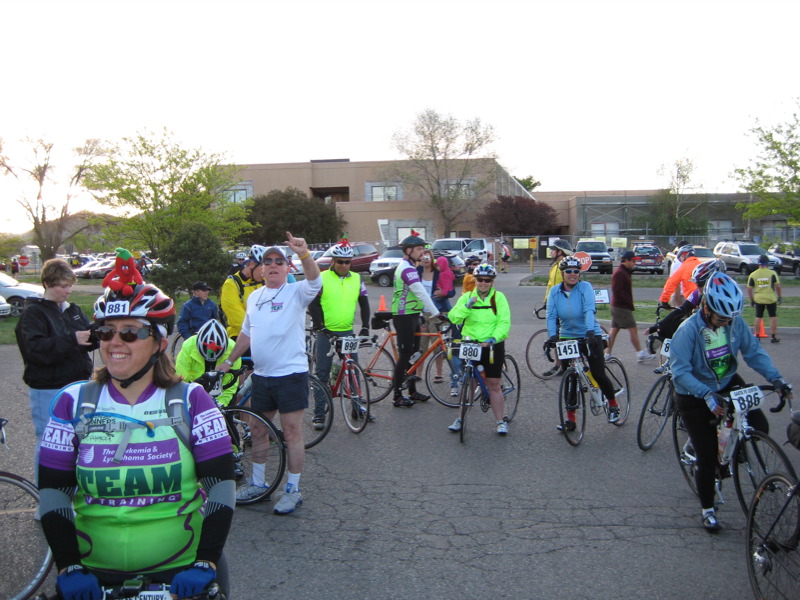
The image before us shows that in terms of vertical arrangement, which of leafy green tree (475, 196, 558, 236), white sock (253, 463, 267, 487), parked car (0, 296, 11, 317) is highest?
leafy green tree (475, 196, 558, 236)

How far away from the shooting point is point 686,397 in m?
4.68

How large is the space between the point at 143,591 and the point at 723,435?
3.80m

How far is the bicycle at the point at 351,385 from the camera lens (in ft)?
24.3

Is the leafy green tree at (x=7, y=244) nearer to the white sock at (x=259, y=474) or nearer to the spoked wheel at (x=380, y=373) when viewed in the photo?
the spoked wheel at (x=380, y=373)

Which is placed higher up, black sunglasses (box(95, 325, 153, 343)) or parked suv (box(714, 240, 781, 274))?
black sunglasses (box(95, 325, 153, 343))

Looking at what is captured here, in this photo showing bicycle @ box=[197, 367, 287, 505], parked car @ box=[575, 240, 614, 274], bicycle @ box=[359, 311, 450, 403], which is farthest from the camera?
parked car @ box=[575, 240, 614, 274]

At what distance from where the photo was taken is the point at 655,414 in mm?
6551

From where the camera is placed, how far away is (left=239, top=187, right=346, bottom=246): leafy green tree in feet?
166

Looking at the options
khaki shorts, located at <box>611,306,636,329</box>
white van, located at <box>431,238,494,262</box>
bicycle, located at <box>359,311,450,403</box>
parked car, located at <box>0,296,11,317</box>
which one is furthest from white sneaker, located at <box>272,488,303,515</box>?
white van, located at <box>431,238,494,262</box>

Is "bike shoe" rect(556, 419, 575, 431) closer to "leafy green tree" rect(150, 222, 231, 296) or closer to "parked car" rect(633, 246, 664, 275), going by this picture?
"leafy green tree" rect(150, 222, 231, 296)

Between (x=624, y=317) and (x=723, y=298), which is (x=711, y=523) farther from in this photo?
(x=624, y=317)

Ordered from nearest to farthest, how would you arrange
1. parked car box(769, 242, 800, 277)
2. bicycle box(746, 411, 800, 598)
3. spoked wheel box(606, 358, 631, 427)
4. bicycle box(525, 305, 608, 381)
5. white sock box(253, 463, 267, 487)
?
bicycle box(746, 411, 800, 598), white sock box(253, 463, 267, 487), spoked wheel box(606, 358, 631, 427), bicycle box(525, 305, 608, 381), parked car box(769, 242, 800, 277)

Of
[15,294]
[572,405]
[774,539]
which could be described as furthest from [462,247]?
[774,539]

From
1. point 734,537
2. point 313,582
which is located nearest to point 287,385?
point 313,582
